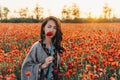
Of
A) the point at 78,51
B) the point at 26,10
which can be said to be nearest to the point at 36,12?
the point at 26,10

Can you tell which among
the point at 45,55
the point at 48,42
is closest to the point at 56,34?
the point at 48,42

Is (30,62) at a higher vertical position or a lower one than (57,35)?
lower

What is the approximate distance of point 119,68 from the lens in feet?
16.2

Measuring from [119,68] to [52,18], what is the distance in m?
1.27

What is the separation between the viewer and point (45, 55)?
4.50 m

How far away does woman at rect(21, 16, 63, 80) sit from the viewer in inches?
172

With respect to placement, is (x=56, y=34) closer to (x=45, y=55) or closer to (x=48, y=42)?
(x=48, y=42)

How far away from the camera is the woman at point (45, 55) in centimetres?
437

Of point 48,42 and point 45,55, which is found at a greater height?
point 48,42

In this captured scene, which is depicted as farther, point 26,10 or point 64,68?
point 26,10

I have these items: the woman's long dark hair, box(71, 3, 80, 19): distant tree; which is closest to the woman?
the woman's long dark hair

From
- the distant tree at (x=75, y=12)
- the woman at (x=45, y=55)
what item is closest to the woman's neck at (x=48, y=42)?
the woman at (x=45, y=55)

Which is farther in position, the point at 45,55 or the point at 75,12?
the point at 75,12

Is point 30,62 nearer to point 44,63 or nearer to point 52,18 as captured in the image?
point 44,63
